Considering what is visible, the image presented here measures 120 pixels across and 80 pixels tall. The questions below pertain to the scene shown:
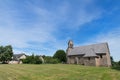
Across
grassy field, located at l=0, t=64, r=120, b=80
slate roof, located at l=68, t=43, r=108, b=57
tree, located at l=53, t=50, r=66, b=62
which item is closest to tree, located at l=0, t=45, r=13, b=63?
tree, located at l=53, t=50, r=66, b=62

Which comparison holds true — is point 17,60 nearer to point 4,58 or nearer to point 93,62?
point 4,58

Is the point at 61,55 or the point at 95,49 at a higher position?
the point at 95,49

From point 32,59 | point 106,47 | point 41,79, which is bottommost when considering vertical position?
point 41,79

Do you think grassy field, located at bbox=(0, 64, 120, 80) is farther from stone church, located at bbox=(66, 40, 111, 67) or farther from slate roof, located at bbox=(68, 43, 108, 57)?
slate roof, located at bbox=(68, 43, 108, 57)

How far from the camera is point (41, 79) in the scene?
18.4 metres

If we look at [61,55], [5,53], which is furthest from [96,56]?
[5,53]

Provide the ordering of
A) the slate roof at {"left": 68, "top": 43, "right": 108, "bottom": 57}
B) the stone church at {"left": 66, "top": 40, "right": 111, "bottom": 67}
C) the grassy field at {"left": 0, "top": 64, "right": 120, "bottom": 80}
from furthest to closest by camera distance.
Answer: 1. the slate roof at {"left": 68, "top": 43, "right": 108, "bottom": 57}
2. the stone church at {"left": 66, "top": 40, "right": 111, "bottom": 67}
3. the grassy field at {"left": 0, "top": 64, "right": 120, "bottom": 80}

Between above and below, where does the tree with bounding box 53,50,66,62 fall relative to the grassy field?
above

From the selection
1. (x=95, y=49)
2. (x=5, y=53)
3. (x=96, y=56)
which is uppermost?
(x=5, y=53)

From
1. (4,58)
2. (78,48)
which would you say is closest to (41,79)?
(78,48)

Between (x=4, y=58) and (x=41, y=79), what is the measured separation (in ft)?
198

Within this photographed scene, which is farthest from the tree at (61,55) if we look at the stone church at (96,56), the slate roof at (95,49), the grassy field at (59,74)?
the grassy field at (59,74)

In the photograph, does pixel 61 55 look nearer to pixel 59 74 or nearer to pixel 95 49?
pixel 95 49

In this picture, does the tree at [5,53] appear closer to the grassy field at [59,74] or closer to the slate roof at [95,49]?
the slate roof at [95,49]
